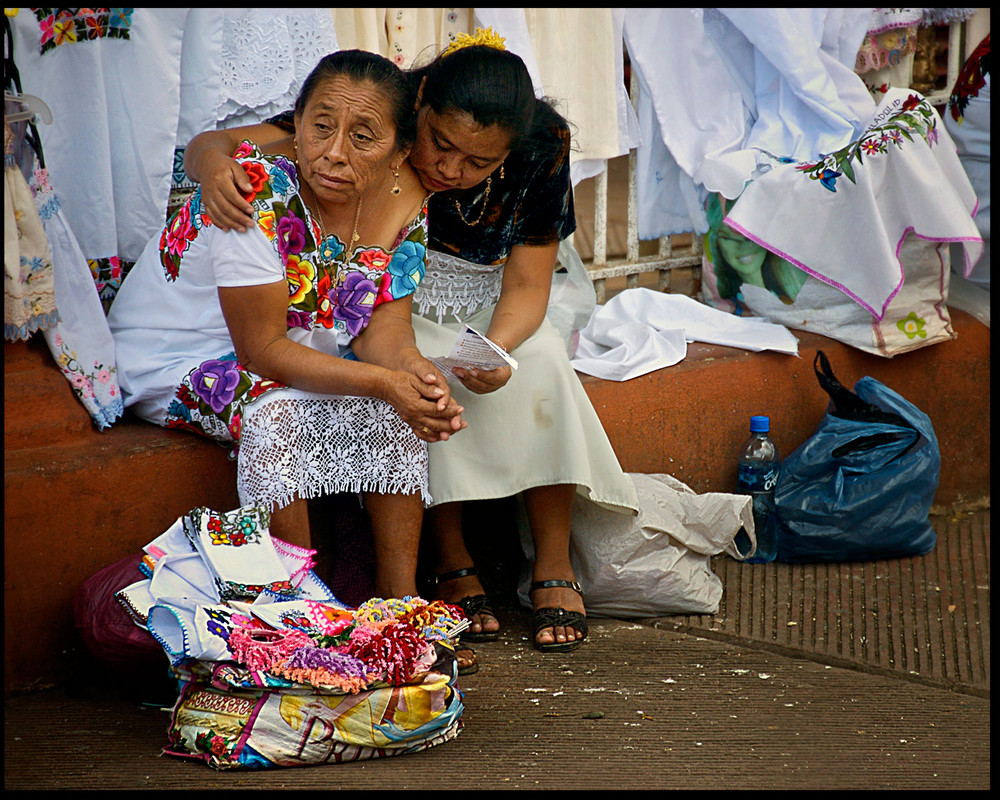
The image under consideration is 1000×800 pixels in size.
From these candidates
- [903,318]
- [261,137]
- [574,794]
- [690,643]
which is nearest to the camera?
[574,794]

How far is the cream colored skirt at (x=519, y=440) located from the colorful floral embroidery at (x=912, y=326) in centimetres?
161

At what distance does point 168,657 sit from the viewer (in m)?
2.32

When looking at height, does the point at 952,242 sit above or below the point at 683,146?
below

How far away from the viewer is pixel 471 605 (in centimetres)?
300

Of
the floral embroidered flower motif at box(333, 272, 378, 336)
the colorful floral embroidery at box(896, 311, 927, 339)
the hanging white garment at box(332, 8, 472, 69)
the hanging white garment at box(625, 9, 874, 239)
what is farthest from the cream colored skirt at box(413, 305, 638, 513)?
the colorful floral embroidery at box(896, 311, 927, 339)

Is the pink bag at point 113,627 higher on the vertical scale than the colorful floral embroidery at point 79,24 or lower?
lower

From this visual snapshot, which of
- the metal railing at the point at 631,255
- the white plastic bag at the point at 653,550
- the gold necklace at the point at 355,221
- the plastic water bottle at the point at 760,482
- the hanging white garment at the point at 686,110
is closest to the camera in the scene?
the gold necklace at the point at 355,221

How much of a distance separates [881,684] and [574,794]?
1.00 metres

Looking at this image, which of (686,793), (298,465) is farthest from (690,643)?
(298,465)

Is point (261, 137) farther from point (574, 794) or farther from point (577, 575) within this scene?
point (574, 794)

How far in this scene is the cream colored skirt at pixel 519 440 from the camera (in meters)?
2.91

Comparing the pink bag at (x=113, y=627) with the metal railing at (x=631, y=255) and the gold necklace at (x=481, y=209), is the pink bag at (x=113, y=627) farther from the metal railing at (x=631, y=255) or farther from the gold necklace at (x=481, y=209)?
the metal railing at (x=631, y=255)

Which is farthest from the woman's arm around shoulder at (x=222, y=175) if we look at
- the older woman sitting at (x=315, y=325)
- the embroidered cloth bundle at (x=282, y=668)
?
the embroidered cloth bundle at (x=282, y=668)

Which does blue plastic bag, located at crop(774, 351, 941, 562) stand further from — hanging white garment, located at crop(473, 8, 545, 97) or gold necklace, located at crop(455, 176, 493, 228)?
hanging white garment, located at crop(473, 8, 545, 97)
